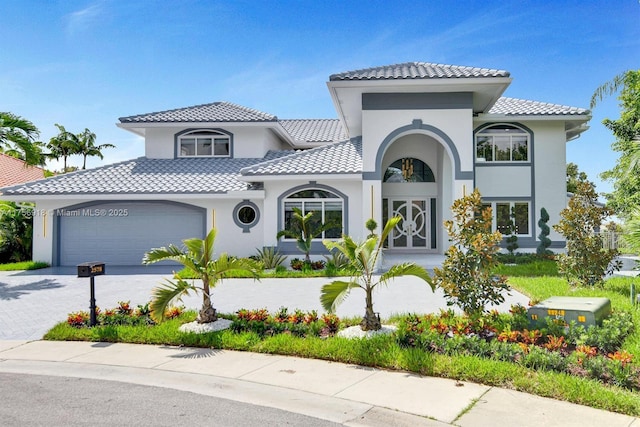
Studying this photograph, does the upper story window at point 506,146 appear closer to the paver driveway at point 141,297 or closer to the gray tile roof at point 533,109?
the gray tile roof at point 533,109

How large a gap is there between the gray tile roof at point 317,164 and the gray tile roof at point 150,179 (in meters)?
1.45

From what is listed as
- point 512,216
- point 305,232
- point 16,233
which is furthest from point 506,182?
point 16,233

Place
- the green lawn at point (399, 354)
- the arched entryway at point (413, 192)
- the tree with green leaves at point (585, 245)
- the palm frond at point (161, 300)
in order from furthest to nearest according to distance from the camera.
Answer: the arched entryway at point (413, 192) < the tree with green leaves at point (585, 245) < the palm frond at point (161, 300) < the green lawn at point (399, 354)

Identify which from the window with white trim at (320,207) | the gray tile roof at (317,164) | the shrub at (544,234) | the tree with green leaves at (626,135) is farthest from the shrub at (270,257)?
the tree with green leaves at (626,135)

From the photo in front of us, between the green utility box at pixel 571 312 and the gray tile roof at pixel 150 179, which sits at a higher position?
the gray tile roof at pixel 150 179

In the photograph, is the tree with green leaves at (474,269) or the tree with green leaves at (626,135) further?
the tree with green leaves at (626,135)

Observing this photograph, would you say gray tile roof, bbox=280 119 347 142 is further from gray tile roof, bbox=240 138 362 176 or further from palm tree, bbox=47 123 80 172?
palm tree, bbox=47 123 80 172

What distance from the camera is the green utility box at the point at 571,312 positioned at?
706 cm

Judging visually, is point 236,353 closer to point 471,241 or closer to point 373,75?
point 471,241

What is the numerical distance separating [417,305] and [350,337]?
Result: 3.72 metres

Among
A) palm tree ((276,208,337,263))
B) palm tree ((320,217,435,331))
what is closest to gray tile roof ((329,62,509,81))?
palm tree ((276,208,337,263))

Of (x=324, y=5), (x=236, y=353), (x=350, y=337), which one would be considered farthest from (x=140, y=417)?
(x=324, y=5)

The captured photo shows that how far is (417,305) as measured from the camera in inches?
416

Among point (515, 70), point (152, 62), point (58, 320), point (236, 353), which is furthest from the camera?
point (152, 62)
